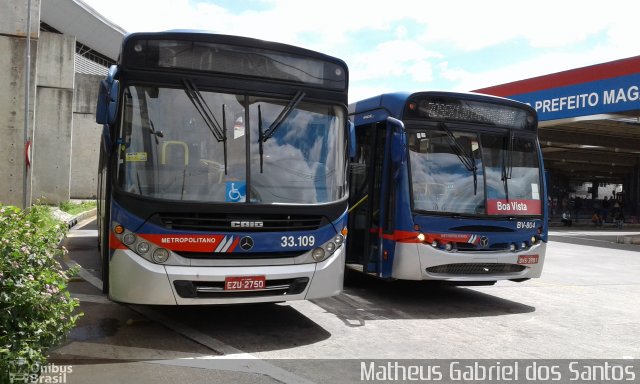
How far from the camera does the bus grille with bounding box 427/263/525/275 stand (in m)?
7.49

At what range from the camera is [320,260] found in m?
6.02

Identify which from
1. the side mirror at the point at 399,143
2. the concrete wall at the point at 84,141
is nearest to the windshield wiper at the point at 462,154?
the side mirror at the point at 399,143

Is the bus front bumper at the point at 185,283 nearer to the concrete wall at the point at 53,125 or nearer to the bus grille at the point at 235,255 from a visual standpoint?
the bus grille at the point at 235,255

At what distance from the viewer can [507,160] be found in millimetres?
7953

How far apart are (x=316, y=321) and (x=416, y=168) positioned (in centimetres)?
241

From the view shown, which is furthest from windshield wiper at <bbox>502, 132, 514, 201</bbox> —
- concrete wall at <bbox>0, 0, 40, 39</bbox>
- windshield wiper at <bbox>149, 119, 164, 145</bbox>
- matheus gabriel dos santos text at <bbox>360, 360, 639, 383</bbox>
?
concrete wall at <bbox>0, 0, 40, 39</bbox>

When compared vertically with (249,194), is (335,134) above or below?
above

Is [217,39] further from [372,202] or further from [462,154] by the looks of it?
[462,154]

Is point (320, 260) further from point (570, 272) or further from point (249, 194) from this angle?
point (570, 272)

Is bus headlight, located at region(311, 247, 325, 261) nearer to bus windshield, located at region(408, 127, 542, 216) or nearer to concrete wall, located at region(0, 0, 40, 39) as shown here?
bus windshield, located at region(408, 127, 542, 216)

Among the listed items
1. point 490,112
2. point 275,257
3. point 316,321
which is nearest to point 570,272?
point 490,112

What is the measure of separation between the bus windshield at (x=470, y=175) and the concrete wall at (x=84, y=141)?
2705cm

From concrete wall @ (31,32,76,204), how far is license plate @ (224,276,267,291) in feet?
64.6

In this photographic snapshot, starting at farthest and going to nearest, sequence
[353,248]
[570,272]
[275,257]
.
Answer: [570,272]
[353,248]
[275,257]
